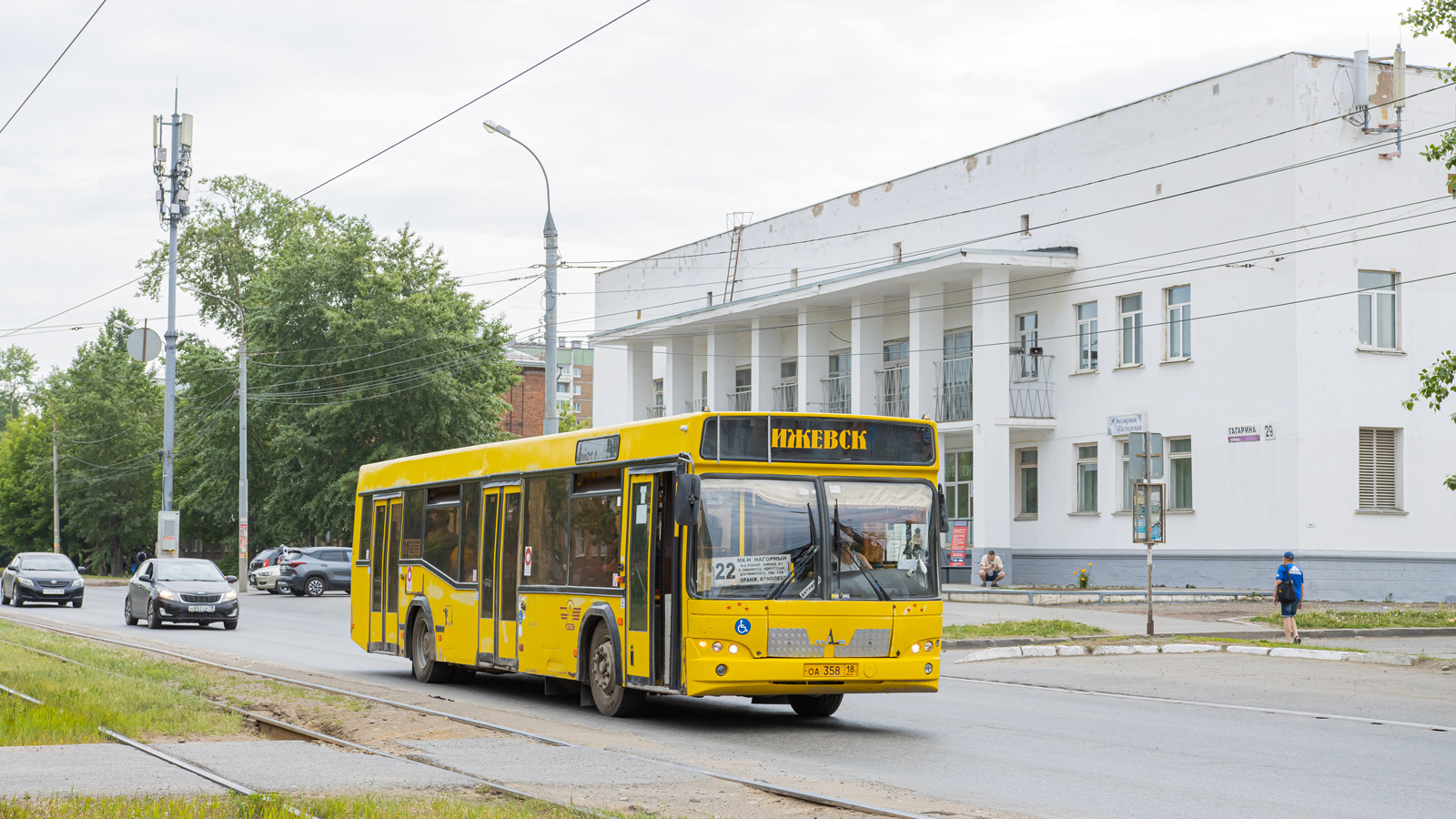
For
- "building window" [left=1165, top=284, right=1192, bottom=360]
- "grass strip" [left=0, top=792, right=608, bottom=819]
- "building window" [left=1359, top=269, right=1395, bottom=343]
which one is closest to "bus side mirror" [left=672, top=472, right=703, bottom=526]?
"grass strip" [left=0, top=792, right=608, bottom=819]

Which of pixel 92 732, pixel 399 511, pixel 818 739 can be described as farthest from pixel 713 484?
pixel 399 511

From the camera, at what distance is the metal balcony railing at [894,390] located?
44219 millimetres

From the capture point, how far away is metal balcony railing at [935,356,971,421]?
41875 mm

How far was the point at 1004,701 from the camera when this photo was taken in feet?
52.2

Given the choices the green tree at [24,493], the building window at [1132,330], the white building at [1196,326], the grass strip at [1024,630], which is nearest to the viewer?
the grass strip at [1024,630]

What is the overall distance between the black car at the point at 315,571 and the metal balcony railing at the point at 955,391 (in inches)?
786

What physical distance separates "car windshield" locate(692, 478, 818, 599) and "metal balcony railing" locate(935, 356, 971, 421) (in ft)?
97.1

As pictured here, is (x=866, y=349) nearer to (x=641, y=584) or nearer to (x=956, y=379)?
(x=956, y=379)

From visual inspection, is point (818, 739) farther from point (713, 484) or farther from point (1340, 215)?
point (1340, 215)

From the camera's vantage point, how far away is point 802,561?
12.5 metres

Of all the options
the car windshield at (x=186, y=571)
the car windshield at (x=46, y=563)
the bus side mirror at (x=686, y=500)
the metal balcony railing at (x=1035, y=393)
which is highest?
the metal balcony railing at (x=1035, y=393)

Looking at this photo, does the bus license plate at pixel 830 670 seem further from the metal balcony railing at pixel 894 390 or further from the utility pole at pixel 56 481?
the utility pole at pixel 56 481

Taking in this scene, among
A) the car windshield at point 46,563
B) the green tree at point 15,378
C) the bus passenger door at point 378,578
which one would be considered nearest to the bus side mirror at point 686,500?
the bus passenger door at point 378,578

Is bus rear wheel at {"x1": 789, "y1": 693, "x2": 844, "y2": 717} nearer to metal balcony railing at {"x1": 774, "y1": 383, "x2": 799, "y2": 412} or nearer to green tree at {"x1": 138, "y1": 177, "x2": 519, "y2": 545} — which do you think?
metal balcony railing at {"x1": 774, "y1": 383, "x2": 799, "y2": 412}
